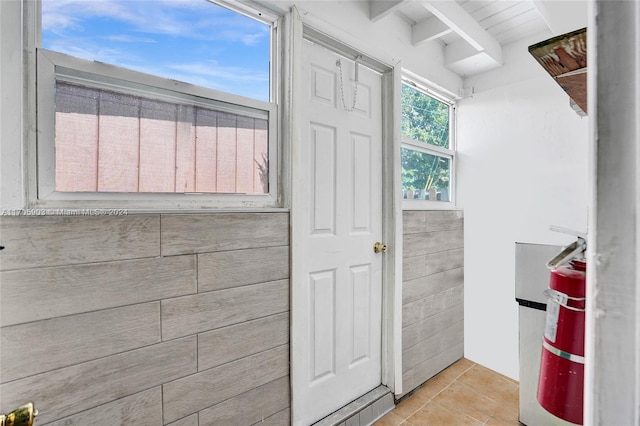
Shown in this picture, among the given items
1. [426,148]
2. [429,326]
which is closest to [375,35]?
[426,148]

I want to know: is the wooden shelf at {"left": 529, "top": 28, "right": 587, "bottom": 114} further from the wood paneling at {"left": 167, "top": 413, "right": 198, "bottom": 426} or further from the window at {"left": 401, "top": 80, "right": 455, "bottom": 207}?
the wood paneling at {"left": 167, "top": 413, "right": 198, "bottom": 426}

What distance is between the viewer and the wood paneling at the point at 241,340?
1.28m

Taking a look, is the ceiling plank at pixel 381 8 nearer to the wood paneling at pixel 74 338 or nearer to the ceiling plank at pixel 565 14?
the ceiling plank at pixel 565 14

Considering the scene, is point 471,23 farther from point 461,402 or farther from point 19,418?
point 19,418

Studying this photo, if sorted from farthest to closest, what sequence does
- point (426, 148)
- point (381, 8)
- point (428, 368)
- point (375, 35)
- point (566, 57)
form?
point (426, 148), point (428, 368), point (375, 35), point (381, 8), point (566, 57)

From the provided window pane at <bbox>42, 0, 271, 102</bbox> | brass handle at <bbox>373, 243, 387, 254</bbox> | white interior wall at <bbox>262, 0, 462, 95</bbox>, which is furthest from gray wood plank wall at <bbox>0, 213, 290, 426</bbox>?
white interior wall at <bbox>262, 0, 462, 95</bbox>

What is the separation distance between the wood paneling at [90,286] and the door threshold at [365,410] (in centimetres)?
117

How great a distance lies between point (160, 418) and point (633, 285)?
144 centimetres

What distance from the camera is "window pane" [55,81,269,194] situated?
1054mm

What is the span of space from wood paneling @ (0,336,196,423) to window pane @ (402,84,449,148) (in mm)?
1943

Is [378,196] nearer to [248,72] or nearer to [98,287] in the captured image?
[248,72]

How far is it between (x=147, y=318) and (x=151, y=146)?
652mm

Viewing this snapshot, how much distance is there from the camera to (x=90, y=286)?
1037 millimetres

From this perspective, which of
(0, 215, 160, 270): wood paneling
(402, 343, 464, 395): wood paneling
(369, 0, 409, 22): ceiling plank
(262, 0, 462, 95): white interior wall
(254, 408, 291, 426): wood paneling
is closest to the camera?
(0, 215, 160, 270): wood paneling
